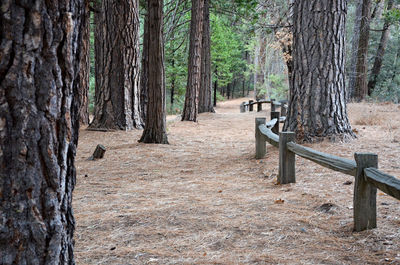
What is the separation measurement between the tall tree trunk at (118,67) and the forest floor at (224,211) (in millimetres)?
2979

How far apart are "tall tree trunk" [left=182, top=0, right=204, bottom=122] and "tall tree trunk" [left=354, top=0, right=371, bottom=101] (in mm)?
8491

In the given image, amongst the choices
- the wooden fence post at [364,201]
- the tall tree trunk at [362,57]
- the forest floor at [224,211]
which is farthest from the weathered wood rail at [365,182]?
the tall tree trunk at [362,57]

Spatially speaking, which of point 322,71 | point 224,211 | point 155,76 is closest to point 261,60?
point 155,76

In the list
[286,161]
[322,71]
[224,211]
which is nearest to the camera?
[224,211]

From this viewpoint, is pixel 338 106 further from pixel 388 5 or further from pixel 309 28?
pixel 388 5

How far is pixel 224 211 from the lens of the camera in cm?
430

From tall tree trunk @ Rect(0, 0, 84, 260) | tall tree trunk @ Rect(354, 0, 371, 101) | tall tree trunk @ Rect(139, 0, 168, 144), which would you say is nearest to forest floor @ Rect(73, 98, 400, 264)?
tall tree trunk @ Rect(139, 0, 168, 144)

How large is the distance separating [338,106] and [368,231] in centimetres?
412

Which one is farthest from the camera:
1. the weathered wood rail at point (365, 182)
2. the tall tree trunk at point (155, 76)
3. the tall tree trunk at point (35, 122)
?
the tall tree trunk at point (155, 76)

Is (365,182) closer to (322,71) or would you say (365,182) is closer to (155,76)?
(322,71)

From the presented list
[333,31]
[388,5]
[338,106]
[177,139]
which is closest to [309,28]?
[333,31]

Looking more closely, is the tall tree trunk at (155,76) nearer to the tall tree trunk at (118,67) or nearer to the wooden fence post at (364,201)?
the tall tree trunk at (118,67)

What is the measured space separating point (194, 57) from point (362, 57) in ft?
30.0

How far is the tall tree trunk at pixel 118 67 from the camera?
10.5m
